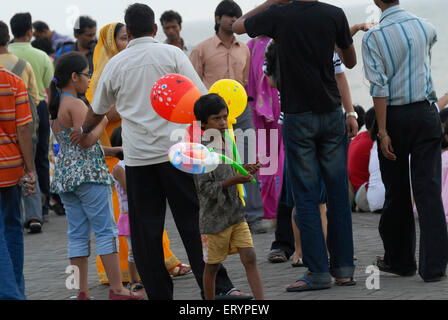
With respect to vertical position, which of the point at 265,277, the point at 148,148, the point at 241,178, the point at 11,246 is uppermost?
the point at 148,148

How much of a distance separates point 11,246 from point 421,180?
299 centimetres

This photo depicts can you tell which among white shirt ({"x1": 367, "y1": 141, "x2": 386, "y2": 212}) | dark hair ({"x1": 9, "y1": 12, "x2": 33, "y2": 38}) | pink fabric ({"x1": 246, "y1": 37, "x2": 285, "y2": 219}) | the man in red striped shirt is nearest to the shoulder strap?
dark hair ({"x1": 9, "y1": 12, "x2": 33, "y2": 38})

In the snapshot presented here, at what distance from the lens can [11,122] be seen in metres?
6.07

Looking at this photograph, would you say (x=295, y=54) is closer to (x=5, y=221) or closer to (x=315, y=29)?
(x=315, y=29)

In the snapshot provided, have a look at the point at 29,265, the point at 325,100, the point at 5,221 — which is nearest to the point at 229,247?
the point at 325,100

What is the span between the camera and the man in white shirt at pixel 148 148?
5.51 meters

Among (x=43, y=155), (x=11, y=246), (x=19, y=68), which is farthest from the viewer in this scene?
(x=43, y=155)

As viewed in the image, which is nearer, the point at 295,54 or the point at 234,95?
the point at 234,95

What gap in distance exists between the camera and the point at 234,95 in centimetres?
549

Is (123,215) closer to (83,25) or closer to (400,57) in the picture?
(400,57)

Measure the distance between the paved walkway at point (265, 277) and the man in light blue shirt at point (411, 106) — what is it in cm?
40

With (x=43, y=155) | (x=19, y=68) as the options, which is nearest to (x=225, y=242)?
(x=19, y=68)

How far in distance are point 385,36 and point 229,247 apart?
1.95m
